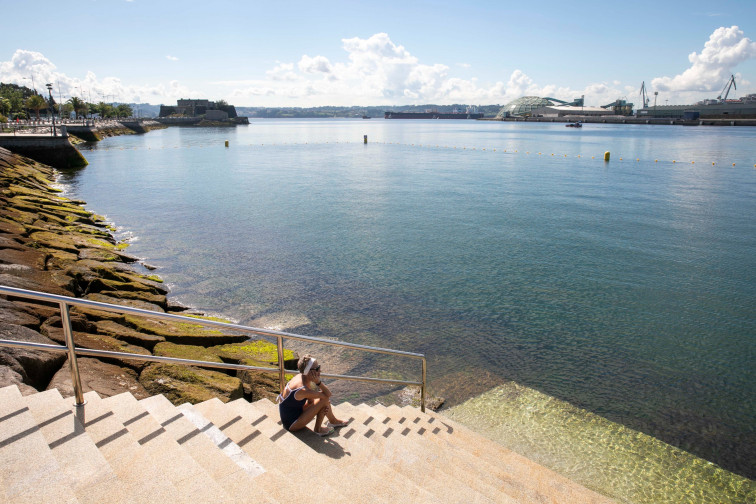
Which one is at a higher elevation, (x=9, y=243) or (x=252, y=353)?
(x=9, y=243)

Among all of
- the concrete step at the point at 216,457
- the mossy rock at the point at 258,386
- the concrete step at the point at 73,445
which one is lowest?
the mossy rock at the point at 258,386

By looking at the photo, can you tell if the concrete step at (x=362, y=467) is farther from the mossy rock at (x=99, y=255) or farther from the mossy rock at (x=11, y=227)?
the mossy rock at (x=11, y=227)

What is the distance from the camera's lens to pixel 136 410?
4668 mm

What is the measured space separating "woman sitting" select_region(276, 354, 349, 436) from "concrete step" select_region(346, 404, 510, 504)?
0.88 meters

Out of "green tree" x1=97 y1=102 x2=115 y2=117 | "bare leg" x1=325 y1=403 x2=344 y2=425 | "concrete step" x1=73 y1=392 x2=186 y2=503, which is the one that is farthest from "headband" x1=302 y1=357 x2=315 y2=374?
"green tree" x1=97 y1=102 x2=115 y2=117

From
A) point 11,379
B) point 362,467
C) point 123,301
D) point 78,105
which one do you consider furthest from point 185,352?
point 78,105

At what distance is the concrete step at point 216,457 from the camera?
380 cm

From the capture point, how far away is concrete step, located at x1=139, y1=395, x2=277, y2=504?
12.5 ft

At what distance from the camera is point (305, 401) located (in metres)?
5.98

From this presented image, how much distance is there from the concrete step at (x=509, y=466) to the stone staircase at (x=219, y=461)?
28 millimetres

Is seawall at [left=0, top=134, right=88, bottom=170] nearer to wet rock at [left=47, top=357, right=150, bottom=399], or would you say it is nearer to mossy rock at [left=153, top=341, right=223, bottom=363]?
mossy rock at [left=153, top=341, right=223, bottom=363]

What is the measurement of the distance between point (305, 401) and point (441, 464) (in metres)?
1.90

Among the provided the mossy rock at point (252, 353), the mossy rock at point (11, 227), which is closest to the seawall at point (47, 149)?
the mossy rock at point (11, 227)

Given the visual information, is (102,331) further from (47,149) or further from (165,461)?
(47,149)
